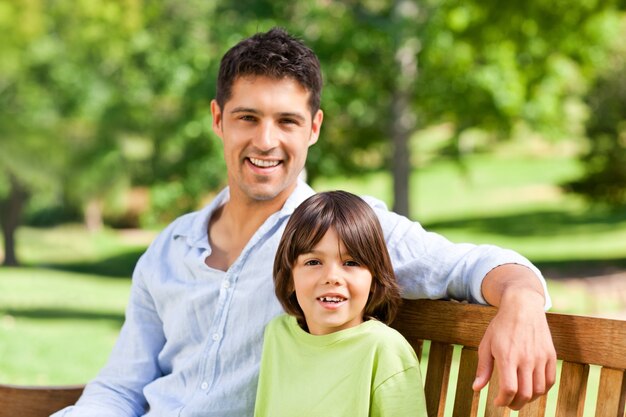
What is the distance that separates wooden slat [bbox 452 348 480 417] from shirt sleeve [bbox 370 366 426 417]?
265mm

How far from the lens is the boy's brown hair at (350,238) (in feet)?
7.54

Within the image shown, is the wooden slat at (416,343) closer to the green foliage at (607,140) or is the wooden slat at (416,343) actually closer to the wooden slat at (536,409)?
the wooden slat at (536,409)

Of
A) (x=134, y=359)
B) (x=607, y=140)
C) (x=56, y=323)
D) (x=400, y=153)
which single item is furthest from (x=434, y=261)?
(x=607, y=140)

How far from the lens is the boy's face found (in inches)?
90.3

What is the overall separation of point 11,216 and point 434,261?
19514 millimetres

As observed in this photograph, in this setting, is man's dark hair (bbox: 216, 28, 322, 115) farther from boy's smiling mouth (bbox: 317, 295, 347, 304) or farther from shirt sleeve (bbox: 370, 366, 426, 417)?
shirt sleeve (bbox: 370, 366, 426, 417)

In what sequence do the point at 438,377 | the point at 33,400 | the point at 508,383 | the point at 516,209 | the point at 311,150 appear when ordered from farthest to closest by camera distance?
the point at 516,209 < the point at 311,150 < the point at 33,400 < the point at 438,377 < the point at 508,383

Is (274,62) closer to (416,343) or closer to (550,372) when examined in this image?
(416,343)

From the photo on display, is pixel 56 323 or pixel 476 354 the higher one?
pixel 476 354

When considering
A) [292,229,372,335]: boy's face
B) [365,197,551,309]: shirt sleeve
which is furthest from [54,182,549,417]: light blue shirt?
[292,229,372,335]: boy's face

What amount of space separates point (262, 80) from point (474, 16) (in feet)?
34.2


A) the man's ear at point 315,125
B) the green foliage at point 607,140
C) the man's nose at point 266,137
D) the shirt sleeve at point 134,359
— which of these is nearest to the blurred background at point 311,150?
the green foliage at point 607,140

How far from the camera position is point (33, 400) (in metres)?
3.09

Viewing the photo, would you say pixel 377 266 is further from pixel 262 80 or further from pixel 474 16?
pixel 474 16
